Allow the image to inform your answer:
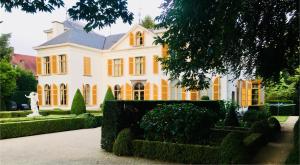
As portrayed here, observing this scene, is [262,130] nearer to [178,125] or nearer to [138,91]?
[178,125]

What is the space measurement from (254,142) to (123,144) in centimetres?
367

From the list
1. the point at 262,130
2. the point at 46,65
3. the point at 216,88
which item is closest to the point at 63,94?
the point at 46,65

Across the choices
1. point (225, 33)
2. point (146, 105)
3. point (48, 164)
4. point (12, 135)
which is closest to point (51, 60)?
point (12, 135)

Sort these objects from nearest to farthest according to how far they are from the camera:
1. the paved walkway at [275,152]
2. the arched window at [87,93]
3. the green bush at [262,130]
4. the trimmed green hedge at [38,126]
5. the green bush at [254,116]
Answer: the paved walkway at [275,152] → the green bush at [262,130] → the trimmed green hedge at [38,126] → the green bush at [254,116] → the arched window at [87,93]

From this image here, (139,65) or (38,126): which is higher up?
(139,65)

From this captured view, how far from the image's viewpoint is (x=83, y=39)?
28.4 meters

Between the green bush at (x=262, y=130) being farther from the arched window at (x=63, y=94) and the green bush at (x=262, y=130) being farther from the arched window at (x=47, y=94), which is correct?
the arched window at (x=47, y=94)

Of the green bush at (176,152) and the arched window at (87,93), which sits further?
the arched window at (87,93)

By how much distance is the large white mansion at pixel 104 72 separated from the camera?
25.6m

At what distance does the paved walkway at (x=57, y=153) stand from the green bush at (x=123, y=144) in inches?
8.5

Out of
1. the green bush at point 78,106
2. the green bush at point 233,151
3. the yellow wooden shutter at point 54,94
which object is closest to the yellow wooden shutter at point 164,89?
the green bush at point 78,106

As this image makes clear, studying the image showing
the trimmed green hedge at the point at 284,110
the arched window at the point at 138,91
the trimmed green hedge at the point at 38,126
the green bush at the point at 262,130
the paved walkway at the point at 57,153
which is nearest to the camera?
the paved walkway at the point at 57,153

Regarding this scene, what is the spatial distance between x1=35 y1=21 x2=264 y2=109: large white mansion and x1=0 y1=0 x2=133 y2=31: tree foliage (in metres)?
18.7

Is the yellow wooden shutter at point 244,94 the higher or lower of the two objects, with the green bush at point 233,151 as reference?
higher
